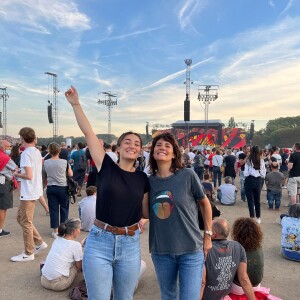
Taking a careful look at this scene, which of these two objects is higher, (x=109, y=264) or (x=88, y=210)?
(x=109, y=264)

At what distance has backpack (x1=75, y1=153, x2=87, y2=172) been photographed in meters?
9.62

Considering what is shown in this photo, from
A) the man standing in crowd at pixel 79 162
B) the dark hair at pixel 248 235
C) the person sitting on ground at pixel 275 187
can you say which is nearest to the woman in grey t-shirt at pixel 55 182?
the dark hair at pixel 248 235

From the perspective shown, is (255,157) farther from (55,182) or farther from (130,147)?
(130,147)

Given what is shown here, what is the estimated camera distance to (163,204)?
221cm

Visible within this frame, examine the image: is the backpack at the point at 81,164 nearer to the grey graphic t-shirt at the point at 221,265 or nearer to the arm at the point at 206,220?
the grey graphic t-shirt at the point at 221,265

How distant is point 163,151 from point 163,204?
1.25ft

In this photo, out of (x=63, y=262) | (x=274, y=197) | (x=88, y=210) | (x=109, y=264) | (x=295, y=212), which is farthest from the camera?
(x=274, y=197)

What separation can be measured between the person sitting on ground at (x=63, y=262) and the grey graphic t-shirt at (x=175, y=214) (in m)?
1.80

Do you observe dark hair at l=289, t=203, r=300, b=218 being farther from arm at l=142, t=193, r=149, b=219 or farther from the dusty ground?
arm at l=142, t=193, r=149, b=219

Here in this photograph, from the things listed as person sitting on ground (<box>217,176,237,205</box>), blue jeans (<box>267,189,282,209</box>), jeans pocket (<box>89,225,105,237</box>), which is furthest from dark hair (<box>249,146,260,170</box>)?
jeans pocket (<box>89,225,105,237</box>)

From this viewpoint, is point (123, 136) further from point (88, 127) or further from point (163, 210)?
point (163, 210)

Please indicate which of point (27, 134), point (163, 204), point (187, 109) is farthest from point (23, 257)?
point (187, 109)

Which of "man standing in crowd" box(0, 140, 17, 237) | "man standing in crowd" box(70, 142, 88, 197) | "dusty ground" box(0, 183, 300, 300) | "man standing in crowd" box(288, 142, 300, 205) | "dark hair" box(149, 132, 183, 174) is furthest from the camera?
"man standing in crowd" box(70, 142, 88, 197)

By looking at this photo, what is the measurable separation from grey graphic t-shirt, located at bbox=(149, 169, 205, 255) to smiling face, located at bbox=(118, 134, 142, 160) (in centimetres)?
24
